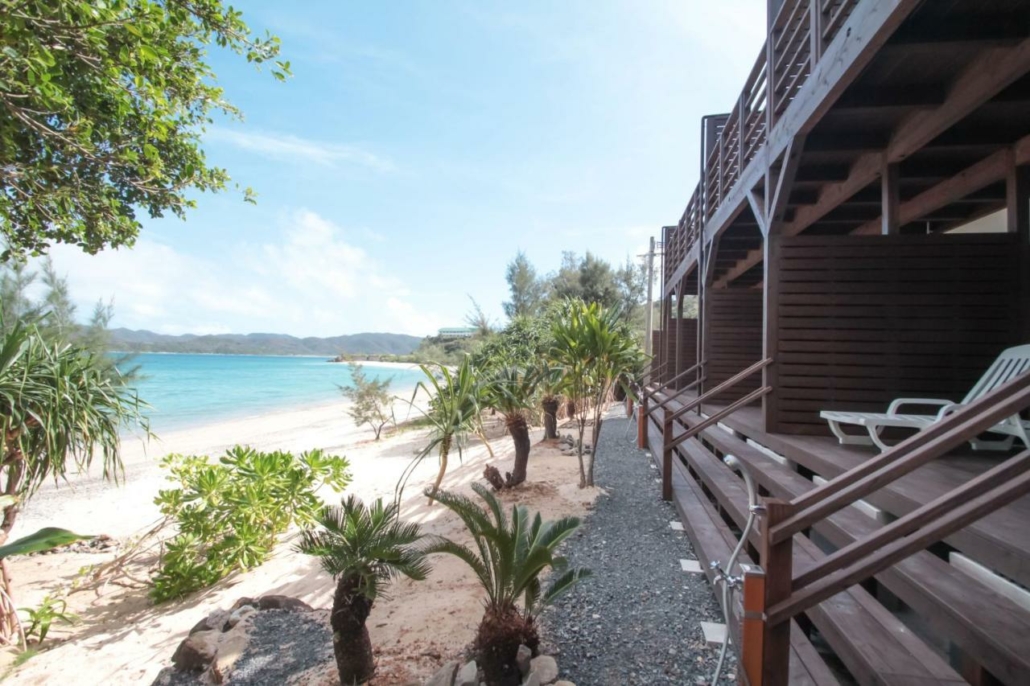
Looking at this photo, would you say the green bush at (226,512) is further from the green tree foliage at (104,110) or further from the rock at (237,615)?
the green tree foliage at (104,110)

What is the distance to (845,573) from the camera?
4.80ft

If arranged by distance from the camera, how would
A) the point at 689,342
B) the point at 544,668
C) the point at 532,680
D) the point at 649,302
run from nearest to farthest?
the point at 532,680, the point at 544,668, the point at 689,342, the point at 649,302

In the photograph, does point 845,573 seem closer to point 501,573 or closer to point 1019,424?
point 501,573

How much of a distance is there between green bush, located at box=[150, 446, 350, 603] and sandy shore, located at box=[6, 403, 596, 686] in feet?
0.70

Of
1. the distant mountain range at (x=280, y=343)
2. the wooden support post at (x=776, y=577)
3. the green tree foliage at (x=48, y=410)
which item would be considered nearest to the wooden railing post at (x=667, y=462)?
the wooden support post at (x=776, y=577)

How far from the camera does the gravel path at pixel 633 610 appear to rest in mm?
2586

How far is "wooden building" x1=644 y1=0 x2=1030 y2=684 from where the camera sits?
1536 mm

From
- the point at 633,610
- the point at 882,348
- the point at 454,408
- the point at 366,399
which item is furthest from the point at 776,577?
the point at 366,399

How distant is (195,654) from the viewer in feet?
10.7

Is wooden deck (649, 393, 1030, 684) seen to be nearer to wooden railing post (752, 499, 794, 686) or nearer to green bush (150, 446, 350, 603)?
Answer: wooden railing post (752, 499, 794, 686)

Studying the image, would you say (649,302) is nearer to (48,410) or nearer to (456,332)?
(456,332)

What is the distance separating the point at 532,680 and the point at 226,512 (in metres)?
4.31

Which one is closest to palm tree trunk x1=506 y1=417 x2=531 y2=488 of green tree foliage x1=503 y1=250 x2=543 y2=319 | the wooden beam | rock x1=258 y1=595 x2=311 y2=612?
rock x1=258 y1=595 x2=311 y2=612

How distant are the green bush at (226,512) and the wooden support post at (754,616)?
4.75 m
